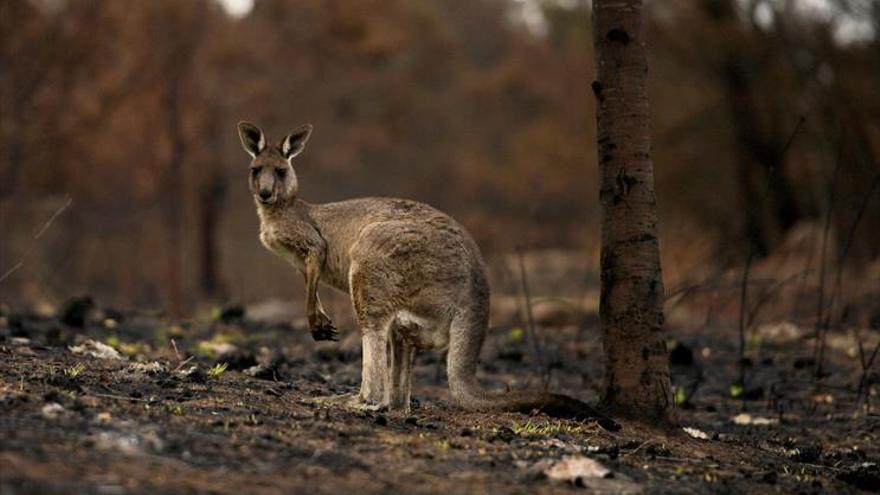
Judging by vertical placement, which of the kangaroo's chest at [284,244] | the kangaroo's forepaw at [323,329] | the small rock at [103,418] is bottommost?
the small rock at [103,418]

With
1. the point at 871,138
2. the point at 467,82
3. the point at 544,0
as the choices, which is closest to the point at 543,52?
the point at 467,82

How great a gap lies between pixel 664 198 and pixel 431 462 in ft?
65.4

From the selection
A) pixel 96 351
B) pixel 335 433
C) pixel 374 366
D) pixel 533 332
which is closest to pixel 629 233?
pixel 374 366

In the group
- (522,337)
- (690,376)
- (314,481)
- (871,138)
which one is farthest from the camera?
(871,138)

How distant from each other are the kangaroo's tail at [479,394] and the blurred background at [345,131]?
3.10m

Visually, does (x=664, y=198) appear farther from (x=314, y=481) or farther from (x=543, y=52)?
(x=314, y=481)

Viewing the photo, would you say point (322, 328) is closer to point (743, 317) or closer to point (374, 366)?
point (374, 366)

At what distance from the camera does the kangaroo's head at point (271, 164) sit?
7652 mm

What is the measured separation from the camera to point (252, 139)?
7891 millimetres

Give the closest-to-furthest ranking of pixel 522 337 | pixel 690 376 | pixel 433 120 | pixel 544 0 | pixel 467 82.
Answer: pixel 690 376 → pixel 522 337 → pixel 544 0 → pixel 467 82 → pixel 433 120

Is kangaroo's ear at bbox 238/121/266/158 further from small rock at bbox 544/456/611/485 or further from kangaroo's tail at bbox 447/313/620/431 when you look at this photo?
small rock at bbox 544/456/611/485

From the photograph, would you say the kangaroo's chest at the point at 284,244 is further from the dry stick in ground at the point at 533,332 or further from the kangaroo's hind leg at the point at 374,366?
the dry stick in ground at the point at 533,332

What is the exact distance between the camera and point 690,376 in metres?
10.7

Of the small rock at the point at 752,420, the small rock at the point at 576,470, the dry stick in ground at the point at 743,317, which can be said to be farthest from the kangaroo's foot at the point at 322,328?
the small rock at the point at 752,420
